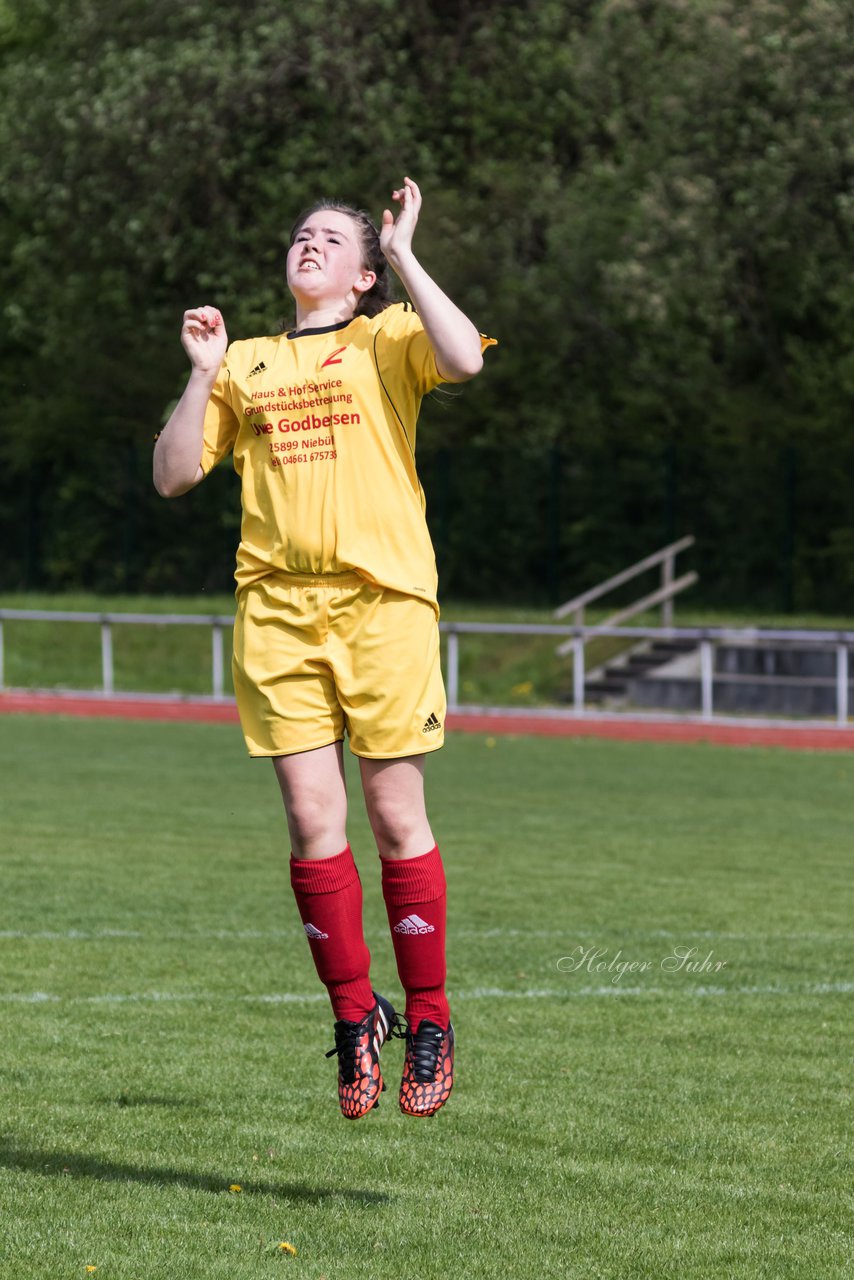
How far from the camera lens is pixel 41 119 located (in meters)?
34.2

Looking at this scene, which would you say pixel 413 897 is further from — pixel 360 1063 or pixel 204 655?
pixel 204 655

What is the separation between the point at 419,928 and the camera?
15.5ft

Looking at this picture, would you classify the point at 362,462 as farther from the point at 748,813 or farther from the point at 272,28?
the point at 272,28

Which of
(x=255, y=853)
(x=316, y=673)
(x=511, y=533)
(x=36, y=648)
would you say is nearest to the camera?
(x=316, y=673)

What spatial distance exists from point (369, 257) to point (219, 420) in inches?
22.3

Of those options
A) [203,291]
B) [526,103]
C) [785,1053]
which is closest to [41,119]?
[203,291]

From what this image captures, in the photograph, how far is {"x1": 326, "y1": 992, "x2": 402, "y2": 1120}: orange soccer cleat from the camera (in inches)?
181

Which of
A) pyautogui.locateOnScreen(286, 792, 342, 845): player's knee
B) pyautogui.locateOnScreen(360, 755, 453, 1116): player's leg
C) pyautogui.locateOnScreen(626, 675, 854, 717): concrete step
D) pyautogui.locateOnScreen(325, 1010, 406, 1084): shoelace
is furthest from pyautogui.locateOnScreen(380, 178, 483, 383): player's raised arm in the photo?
pyautogui.locateOnScreen(626, 675, 854, 717): concrete step

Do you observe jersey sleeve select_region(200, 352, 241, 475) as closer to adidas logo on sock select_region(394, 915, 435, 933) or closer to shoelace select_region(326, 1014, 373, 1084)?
adidas logo on sock select_region(394, 915, 435, 933)

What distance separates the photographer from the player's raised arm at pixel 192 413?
15.4 ft

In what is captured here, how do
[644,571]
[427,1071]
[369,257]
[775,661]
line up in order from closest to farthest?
1. [427,1071]
2. [369,257]
3. [775,661]
4. [644,571]

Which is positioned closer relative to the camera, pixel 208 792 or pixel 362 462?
pixel 362 462

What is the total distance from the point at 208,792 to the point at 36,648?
13865 mm

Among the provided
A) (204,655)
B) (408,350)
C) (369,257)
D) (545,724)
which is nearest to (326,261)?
(369,257)
